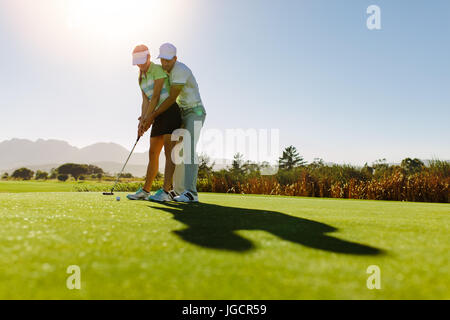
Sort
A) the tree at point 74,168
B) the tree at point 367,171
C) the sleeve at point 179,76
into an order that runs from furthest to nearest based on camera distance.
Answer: the tree at point 74,168 < the tree at point 367,171 < the sleeve at point 179,76

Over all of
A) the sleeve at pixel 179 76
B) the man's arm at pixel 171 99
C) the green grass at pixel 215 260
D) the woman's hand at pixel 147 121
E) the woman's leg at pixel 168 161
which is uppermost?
the sleeve at pixel 179 76

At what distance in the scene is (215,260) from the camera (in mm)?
1557

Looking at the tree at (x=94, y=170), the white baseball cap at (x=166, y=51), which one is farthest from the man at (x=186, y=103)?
the tree at (x=94, y=170)

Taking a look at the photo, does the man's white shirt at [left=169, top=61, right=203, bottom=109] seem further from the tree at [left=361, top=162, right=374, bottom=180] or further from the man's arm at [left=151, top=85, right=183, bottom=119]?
the tree at [left=361, top=162, right=374, bottom=180]

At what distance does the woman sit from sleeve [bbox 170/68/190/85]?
225mm

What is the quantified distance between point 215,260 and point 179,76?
3776 mm

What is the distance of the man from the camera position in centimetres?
491

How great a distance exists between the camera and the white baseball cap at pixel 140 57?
5051 mm

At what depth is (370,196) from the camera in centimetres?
1084

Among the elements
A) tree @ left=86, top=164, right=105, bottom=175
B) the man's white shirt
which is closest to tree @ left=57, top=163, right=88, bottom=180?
tree @ left=86, top=164, right=105, bottom=175

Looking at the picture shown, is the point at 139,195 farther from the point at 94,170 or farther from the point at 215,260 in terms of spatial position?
the point at 94,170

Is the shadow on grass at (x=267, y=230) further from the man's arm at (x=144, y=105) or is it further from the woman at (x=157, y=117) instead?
the man's arm at (x=144, y=105)
